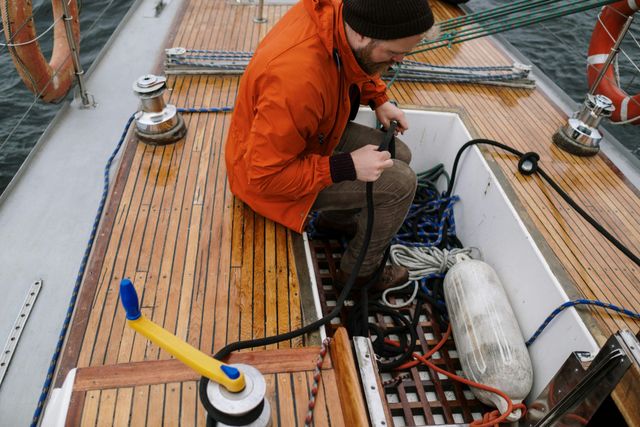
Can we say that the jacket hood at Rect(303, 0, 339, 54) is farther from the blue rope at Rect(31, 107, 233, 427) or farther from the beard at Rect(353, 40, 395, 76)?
the blue rope at Rect(31, 107, 233, 427)

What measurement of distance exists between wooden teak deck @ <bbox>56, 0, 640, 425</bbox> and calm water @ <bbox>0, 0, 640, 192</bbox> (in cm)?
148

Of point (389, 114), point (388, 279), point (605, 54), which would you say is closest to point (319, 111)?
point (389, 114)

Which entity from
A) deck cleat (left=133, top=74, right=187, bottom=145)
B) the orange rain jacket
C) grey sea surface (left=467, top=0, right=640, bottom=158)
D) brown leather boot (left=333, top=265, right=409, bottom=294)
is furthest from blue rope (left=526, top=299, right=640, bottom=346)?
grey sea surface (left=467, top=0, right=640, bottom=158)

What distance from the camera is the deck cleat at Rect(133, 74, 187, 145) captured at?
1.91 m

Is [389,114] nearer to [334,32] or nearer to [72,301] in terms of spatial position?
[334,32]

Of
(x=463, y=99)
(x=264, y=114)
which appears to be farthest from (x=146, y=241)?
(x=463, y=99)

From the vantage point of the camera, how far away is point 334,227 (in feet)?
6.56

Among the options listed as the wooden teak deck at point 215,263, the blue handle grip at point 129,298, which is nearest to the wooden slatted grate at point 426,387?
the wooden teak deck at point 215,263

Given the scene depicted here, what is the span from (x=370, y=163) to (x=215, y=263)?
0.65 metres

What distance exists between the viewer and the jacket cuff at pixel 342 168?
4.33 feet

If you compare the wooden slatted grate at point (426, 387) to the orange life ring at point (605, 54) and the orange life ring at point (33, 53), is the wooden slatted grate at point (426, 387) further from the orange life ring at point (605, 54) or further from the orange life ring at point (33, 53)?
the orange life ring at point (605, 54)

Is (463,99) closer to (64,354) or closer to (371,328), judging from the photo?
(371,328)

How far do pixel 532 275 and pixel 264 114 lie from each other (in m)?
1.17

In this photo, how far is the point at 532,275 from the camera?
167 cm
